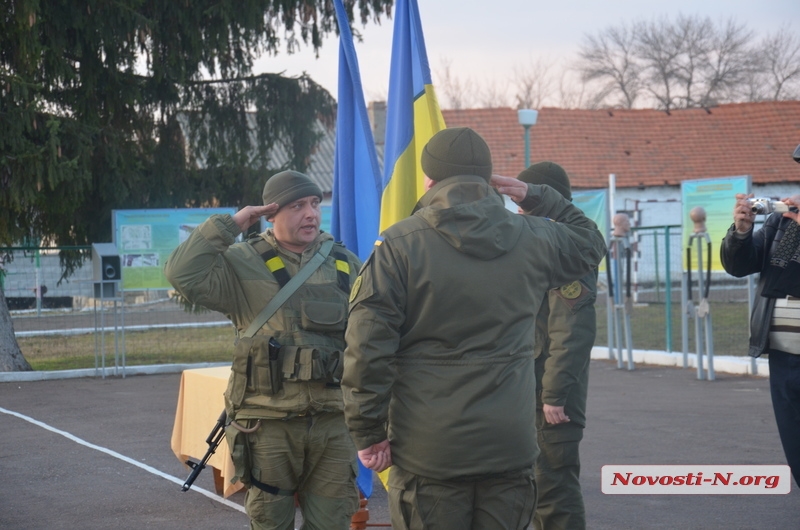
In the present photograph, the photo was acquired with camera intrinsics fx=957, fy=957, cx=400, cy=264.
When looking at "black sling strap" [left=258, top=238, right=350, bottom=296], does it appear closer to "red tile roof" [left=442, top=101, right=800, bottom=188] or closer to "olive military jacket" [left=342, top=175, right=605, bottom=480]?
"olive military jacket" [left=342, top=175, right=605, bottom=480]

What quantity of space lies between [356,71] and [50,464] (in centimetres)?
449

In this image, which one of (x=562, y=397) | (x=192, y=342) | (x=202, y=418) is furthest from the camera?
(x=192, y=342)

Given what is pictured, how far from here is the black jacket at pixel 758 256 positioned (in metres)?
5.09

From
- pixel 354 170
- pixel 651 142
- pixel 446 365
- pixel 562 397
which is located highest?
pixel 651 142

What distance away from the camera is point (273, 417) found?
13.9 feet

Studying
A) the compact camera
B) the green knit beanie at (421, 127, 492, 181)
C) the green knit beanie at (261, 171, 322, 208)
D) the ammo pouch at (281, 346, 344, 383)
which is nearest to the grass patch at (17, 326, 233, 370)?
the green knit beanie at (261, 171, 322, 208)

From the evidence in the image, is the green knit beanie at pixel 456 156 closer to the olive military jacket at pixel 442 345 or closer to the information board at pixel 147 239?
the olive military jacket at pixel 442 345

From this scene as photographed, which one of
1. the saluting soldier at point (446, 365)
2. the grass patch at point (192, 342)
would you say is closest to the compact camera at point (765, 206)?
the saluting soldier at point (446, 365)

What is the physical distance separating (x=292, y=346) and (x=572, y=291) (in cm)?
142

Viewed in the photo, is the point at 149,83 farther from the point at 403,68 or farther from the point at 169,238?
the point at 403,68

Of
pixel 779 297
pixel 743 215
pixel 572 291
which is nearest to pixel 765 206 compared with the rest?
pixel 743 215

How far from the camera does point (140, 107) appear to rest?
1612cm

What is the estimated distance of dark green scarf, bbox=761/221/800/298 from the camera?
5.03 m

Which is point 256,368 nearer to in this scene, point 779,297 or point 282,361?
point 282,361
